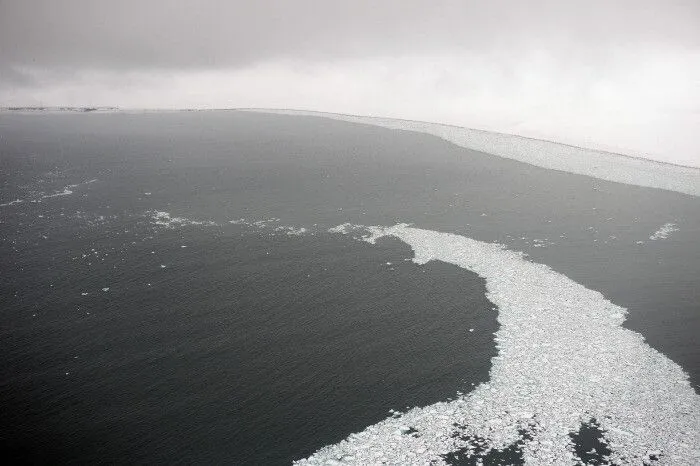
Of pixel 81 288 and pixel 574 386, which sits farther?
pixel 81 288

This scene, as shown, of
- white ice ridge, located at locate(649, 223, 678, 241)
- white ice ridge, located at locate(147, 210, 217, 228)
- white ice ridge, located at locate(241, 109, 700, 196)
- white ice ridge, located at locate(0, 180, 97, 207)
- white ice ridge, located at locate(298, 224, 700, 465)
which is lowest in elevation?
white ice ridge, located at locate(298, 224, 700, 465)

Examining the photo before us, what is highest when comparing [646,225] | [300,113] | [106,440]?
[300,113]

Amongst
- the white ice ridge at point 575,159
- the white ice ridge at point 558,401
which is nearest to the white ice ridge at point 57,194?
the white ice ridge at point 558,401

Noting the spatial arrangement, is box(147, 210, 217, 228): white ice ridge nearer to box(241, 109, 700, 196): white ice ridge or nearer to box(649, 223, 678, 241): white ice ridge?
box(649, 223, 678, 241): white ice ridge

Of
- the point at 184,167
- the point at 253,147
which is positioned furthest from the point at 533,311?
the point at 253,147

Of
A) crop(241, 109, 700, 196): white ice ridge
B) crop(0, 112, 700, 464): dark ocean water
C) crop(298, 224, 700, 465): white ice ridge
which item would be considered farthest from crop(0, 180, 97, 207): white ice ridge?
crop(241, 109, 700, 196): white ice ridge

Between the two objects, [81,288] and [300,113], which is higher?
[300,113]

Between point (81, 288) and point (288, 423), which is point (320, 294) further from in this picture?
point (81, 288)

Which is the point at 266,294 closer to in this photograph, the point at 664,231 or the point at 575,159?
the point at 664,231
